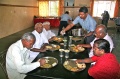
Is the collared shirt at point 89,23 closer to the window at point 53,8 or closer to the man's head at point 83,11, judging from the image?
the man's head at point 83,11

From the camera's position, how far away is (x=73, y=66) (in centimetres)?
158

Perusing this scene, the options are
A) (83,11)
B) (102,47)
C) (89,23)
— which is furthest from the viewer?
(89,23)

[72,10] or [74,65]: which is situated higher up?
[72,10]

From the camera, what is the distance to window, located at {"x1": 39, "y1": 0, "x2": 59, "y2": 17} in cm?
1066

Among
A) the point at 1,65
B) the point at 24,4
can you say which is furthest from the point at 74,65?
the point at 24,4

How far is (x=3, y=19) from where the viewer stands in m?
6.26

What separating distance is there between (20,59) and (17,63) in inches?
2.4

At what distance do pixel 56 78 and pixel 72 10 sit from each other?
9.80 m

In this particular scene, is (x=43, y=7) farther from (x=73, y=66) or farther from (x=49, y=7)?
(x=73, y=66)

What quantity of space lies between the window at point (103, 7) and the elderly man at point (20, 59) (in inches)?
383

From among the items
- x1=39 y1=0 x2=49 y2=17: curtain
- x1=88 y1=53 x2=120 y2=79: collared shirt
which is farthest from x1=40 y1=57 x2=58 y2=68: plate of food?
x1=39 y1=0 x2=49 y2=17: curtain

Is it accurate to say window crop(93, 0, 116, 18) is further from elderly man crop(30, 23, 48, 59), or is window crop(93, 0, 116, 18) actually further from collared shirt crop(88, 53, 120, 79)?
collared shirt crop(88, 53, 120, 79)

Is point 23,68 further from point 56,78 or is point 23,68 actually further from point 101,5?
point 101,5


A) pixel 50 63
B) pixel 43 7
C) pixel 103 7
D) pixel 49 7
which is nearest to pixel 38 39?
pixel 50 63
